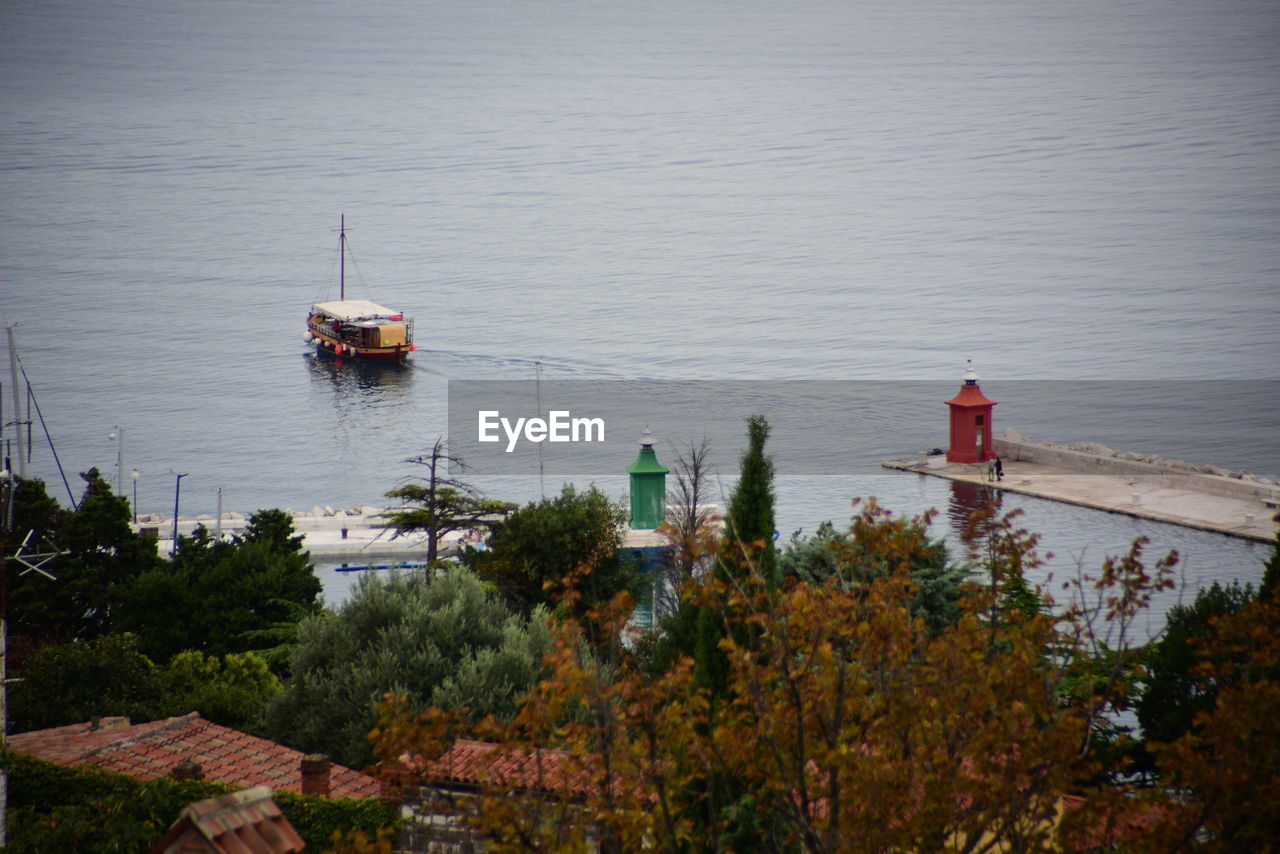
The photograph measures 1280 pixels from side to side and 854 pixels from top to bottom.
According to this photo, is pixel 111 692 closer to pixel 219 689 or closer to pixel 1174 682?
pixel 219 689

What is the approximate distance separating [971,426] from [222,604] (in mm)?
36985

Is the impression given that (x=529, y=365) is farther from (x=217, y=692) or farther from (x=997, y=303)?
(x=217, y=692)

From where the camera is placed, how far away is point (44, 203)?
177m

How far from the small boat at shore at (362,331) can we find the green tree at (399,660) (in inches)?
2927

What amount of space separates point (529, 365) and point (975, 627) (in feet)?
290

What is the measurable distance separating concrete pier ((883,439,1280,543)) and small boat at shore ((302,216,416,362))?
1723 inches

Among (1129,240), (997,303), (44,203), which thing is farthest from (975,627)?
(44,203)

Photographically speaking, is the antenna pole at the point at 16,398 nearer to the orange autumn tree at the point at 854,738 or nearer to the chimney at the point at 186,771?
the chimney at the point at 186,771

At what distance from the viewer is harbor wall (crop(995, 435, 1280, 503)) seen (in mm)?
54009

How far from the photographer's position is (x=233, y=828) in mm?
6891

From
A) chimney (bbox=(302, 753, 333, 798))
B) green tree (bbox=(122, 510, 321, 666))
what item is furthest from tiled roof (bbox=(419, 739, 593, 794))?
green tree (bbox=(122, 510, 321, 666))

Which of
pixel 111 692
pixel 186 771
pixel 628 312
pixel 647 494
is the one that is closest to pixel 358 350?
pixel 628 312

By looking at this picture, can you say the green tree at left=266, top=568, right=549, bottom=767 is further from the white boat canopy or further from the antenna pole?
the white boat canopy

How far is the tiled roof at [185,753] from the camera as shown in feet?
51.7
